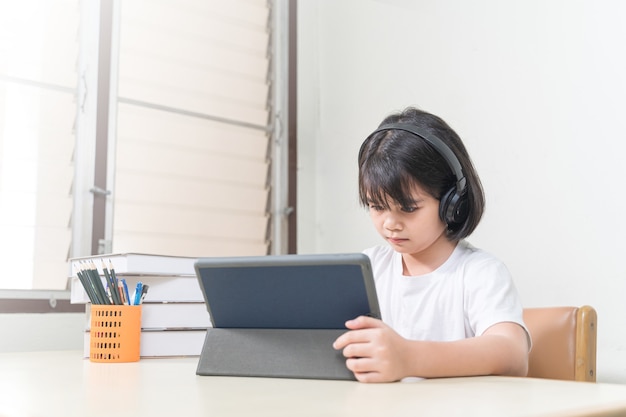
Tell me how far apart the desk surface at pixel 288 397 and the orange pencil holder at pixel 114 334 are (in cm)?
26

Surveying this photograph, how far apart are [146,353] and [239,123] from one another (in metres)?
1.27

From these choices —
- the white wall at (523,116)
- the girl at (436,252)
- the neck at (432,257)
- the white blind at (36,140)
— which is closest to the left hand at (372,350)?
the girl at (436,252)

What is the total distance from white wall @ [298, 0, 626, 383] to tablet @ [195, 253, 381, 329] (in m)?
0.98

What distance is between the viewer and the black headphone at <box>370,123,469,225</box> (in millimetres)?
1082

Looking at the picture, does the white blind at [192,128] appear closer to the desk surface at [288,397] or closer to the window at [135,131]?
the window at [135,131]

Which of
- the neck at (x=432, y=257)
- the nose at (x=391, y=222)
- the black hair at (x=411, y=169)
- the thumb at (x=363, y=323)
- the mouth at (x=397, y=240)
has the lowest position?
the thumb at (x=363, y=323)

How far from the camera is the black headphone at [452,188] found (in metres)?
1.08

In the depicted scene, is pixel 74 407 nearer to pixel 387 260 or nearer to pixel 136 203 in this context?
pixel 387 260

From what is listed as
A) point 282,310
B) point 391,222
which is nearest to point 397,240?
point 391,222

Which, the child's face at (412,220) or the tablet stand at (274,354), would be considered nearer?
the tablet stand at (274,354)

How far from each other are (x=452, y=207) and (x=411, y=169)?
93 millimetres

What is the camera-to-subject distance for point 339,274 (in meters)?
0.80

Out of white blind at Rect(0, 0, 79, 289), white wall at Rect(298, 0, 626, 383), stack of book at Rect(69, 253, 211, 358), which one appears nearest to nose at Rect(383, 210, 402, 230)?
stack of book at Rect(69, 253, 211, 358)

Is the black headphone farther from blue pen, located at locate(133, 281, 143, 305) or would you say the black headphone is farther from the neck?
blue pen, located at locate(133, 281, 143, 305)
